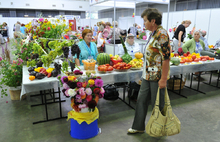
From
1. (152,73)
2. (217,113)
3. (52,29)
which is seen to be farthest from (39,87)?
(217,113)

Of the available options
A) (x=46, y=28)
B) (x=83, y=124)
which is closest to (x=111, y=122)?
(x=83, y=124)

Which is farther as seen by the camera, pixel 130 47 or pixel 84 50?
pixel 130 47

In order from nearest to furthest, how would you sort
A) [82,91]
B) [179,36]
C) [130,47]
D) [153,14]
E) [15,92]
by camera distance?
[153,14], [82,91], [15,92], [130,47], [179,36]

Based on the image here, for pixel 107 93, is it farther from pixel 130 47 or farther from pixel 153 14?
pixel 153 14

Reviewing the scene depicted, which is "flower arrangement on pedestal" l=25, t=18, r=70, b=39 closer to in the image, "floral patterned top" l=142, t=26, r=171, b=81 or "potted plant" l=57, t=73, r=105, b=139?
"potted plant" l=57, t=73, r=105, b=139

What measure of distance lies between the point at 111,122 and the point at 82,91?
0.98 meters

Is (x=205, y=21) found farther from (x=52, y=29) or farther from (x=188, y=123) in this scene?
(x=52, y=29)

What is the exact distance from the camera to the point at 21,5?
59.4ft

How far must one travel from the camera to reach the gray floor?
234 centimetres

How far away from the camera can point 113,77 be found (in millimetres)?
2715

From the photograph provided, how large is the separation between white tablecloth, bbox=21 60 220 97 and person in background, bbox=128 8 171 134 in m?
0.65

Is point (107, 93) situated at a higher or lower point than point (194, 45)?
lower

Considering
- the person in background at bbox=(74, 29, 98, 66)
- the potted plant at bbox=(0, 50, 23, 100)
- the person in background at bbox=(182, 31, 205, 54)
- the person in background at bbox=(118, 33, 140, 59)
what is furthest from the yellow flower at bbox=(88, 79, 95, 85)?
the person in background at bbox=(182, 31, 205, 54)

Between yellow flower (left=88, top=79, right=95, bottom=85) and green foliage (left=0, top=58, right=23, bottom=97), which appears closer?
yellow flower (left=88, top=79, right=95, bottom=85)
